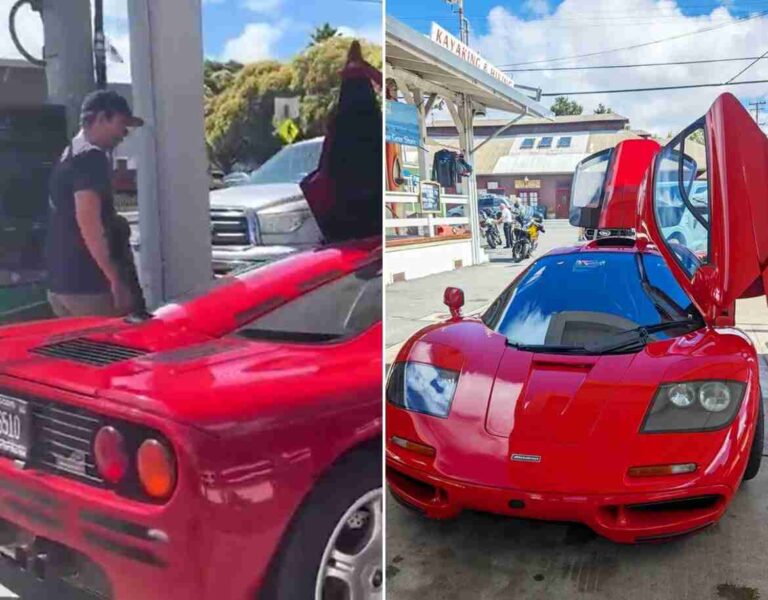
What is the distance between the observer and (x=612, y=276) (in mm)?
2080

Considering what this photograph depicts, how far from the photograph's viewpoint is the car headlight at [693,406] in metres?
1.73

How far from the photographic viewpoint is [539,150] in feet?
6.07

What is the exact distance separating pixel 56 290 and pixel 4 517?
1.12 ft

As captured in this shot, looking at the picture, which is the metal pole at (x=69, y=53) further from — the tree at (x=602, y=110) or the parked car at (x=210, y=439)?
the tree at (x=602, y=110)

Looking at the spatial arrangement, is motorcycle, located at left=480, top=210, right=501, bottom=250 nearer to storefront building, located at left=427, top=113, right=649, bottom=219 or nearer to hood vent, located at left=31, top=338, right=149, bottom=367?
storefront building, located at left=427, top=113, right=649, bottom=219

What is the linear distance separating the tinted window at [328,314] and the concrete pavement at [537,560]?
564 mm

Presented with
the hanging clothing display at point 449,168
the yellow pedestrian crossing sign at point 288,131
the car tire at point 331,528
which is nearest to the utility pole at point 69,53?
the yellow pedestrian crossing sign at point 288,131

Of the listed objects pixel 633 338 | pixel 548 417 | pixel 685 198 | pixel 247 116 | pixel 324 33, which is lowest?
pixel 548 417

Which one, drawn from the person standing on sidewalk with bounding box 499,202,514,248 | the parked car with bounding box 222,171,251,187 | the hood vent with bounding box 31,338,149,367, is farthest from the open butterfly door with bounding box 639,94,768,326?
the hood vent with bounding box 31,338,149,367

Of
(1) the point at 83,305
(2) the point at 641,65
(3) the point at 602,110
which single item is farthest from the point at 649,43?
(1) the point at 83,305

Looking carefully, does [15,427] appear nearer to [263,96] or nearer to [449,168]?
[263,96]

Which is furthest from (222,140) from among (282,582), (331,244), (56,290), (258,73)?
(282,582)

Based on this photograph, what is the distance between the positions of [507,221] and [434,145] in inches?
15.4

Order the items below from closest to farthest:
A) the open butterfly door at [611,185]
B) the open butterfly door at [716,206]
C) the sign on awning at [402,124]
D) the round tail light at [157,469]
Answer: the round tail light at [157,469], the sign on awning at [402,124], the open butterfly door at [716,206], the open butterfly door at [611,185]
